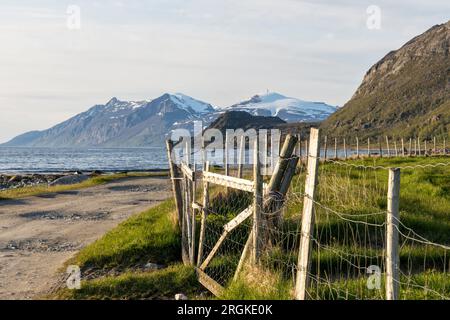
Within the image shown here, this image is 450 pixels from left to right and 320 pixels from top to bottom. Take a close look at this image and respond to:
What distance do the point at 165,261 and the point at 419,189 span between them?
1003 cm

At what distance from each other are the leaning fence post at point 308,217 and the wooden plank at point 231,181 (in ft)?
7.28

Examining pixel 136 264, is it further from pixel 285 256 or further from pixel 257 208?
pixel 257 208

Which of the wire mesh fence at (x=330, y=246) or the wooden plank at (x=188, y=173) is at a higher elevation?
the wooden plank at (x=188, y=173)

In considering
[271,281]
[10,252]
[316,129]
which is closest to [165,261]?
[10,252]

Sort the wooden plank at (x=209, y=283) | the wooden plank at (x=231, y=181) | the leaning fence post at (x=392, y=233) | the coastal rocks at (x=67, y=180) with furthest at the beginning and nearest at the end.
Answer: the coastal rocks at (x=67, y=180) < the wooden plank at (x=209, y=283) < the wooden plank at (x=231, y=181) < the leaning fence post at (x=392, y=233)

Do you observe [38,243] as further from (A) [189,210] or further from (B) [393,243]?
(B) [393,243]

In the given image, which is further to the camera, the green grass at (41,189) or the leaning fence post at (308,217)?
the green grass at (41,189)

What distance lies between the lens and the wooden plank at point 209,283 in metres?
10.4

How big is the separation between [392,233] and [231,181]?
15.5 feet

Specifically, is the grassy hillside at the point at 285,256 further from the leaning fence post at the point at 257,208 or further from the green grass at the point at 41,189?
the green grass at the point at 41,189

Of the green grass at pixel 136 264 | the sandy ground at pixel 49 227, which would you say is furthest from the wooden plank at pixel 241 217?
the sandy ground at pixel 49 227

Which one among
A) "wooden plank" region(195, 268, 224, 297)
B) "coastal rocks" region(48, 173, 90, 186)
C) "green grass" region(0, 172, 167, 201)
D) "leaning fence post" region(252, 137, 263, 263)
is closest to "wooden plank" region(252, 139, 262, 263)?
"leaning fence post" region(252, 137, 263, 263)

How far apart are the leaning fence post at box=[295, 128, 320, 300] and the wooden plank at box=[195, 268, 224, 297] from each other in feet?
9.46

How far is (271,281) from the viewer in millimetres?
8570
